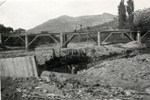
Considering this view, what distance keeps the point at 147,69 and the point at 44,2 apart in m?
4.97

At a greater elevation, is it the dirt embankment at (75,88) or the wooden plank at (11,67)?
the wooden plank at (11,67)

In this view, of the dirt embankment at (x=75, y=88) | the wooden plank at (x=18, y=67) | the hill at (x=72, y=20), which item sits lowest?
the dirt embankment at (x=75, y=88)

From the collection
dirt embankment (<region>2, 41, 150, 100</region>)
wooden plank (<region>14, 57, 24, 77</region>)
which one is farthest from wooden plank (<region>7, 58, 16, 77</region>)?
dirt embankment (<region>2, 41, 150, 100</region>)

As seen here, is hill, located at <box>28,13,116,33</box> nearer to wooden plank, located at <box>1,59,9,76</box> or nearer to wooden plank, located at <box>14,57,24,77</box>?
wooden plank, located at <box>14,57,24,77</box>

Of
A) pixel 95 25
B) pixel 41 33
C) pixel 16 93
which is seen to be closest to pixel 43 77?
pixel 16 93

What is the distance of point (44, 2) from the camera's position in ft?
20.3

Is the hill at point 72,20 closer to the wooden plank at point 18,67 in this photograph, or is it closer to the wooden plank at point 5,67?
the wooden plank at point 18,67

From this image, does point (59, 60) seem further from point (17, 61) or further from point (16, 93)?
point (16, 93)

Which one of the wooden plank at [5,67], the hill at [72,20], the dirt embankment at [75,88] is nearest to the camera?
the dirt embankment at [75,88]

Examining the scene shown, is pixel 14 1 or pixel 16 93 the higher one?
pixel 14 1

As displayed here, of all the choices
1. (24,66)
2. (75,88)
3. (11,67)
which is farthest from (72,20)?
(75,88)

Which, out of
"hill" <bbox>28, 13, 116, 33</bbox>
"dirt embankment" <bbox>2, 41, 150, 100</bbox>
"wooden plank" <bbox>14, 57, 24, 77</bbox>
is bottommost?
"dirt embankment" <bbox>2, 41, 150, 100</bbox>

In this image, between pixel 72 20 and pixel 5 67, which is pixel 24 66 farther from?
pixel 72 20

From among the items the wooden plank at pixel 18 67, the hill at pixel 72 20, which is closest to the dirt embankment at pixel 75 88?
the wooden plank at pixel 18 67
